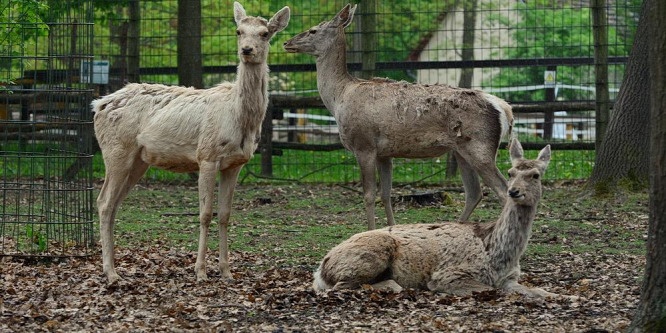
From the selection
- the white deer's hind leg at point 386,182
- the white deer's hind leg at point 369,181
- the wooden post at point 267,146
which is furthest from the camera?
the wooden post at point 267,146

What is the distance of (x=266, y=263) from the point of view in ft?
28.1

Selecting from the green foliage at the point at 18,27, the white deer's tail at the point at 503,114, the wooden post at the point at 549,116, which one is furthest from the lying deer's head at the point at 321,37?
the wooden post at the point at 549,116

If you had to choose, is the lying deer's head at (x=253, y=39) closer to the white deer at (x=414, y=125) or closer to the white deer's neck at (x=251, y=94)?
the white deer's neck at (x=251, y=94)

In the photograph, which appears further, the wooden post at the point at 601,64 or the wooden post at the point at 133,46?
the wooden post at the point at 133,46

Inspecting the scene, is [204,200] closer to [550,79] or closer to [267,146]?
[267,146]

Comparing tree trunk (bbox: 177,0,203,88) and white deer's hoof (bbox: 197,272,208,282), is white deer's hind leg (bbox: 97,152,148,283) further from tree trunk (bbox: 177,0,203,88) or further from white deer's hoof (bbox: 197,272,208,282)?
tree trunk (bbox: 177,0,203,88)

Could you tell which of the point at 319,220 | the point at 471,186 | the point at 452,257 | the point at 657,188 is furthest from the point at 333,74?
the point at 657,188

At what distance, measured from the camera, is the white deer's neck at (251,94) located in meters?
7.83

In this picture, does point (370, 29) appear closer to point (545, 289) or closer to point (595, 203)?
point (595, 203)

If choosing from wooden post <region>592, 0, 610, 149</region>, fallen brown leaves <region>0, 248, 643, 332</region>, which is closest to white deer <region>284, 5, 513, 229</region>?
fallen brown leaves <region>0, 248, 643, 332</region>

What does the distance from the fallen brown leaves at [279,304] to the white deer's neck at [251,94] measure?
123cm

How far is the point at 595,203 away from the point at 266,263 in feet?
15.8

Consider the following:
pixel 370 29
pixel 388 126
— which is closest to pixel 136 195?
pixel 370 29

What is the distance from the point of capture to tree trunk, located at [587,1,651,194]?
11680 mm
